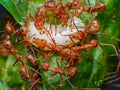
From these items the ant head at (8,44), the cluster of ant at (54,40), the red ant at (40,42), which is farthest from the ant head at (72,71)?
the ant head at (8,44)

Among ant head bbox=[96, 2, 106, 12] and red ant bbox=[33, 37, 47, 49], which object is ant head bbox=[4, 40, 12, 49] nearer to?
red ant bbox=[33, 37, 47, 49]

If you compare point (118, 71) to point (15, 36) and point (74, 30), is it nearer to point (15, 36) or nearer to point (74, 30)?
point (74, 30)

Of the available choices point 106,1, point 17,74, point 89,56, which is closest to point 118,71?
point 89,56

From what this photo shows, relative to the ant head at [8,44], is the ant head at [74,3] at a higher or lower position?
higher

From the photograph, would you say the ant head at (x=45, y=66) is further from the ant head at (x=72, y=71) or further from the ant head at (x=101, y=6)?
the ant head at (x=101, y=6)

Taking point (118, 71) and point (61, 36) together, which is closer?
point (61, 36)

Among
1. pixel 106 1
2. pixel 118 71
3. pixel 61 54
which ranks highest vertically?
pixel 106 1

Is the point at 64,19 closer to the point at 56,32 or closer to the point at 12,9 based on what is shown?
the point at 56,32

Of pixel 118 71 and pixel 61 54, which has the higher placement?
pixel 61 54

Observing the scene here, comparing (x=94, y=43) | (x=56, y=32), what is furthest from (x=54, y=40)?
(x=94, y=43)
